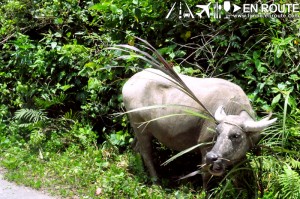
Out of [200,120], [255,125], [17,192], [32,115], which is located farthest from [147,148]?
[32,115]

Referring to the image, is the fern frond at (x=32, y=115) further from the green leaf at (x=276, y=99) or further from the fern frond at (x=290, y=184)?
the fern frond at (x=290, y=184)

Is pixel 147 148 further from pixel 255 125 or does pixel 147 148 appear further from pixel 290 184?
pixel 290 184

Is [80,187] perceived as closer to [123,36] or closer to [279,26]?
[123,36]

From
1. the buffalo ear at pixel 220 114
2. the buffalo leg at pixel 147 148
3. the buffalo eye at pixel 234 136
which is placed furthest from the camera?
the buffalo leg at pixel 147 148

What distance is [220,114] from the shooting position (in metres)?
5.09

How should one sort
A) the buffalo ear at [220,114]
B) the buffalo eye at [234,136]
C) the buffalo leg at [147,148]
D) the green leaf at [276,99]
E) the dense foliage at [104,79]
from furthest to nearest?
the buffalo leg at [147,148]
the dense foliage at [104,79]
the green leaf at [276,99]
the buffalo ear at [220,114]
the buffalo eye at [234,136]

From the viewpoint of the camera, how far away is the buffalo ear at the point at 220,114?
5004mm

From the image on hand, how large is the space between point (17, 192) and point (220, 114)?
2.58m

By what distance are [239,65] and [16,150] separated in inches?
130

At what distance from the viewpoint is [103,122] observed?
297 inches

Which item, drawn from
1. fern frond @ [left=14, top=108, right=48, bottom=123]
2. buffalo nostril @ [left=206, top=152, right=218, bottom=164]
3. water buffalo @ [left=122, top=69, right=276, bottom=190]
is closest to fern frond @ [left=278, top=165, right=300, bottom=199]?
water buffalo @ [left=122, top=69, right=276, bottom=190]

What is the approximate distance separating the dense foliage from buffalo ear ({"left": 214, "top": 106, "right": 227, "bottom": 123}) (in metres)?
0.53

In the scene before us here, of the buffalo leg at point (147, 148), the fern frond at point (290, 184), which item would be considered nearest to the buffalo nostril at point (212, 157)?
the fern frond at point (290, 184)

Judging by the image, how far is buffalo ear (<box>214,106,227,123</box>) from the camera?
16.4 feet
